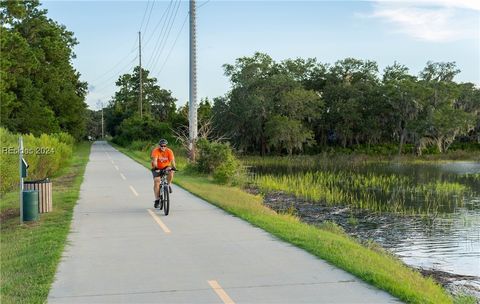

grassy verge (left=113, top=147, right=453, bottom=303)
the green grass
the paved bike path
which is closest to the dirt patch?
the paved bike path

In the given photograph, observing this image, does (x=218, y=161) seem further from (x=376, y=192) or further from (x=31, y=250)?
(x=31, y=250)

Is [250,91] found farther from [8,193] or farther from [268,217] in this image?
[268,217]

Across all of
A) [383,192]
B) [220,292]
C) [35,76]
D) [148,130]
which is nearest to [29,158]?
[383,192]

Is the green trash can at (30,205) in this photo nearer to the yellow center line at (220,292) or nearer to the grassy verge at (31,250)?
the grassy verge at (31,250)

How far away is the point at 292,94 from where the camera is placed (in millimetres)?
64375

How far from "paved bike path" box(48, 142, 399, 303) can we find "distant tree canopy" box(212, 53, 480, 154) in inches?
1961

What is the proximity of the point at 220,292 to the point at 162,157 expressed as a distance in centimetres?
788

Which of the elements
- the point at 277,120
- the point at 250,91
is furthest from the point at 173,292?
the point at 250,91

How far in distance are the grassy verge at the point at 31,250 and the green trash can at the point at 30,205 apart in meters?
0.23

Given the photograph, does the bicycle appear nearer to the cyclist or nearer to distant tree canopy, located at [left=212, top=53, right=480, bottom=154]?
the cyclist

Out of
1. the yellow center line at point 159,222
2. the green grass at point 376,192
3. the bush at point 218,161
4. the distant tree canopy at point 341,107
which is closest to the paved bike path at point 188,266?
the yellow center line at point 159,222

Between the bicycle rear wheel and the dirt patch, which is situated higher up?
the bicycle rear wheel

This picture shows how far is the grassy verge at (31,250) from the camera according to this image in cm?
736

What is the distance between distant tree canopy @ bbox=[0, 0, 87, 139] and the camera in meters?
34.5
